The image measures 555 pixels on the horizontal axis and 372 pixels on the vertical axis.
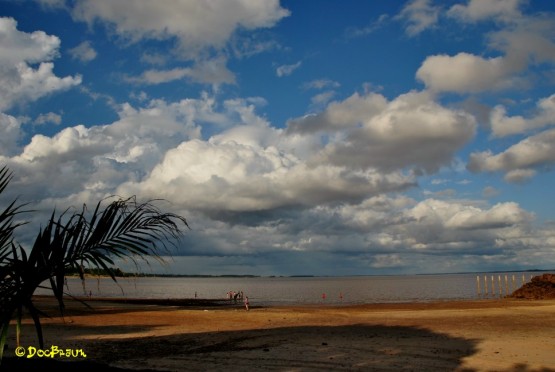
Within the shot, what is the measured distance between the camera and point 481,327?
882 inches

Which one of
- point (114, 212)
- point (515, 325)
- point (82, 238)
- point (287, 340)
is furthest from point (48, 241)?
point (515, 325)

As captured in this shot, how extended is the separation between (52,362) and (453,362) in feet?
33.4

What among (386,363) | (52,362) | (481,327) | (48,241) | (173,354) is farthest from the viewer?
(481,327)

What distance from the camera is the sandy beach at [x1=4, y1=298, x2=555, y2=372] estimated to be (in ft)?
44.1

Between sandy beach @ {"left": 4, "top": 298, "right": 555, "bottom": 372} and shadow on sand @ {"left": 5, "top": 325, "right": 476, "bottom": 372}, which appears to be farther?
sandy beach @ {"left": 4, "top": 298, "right": 555, "bottom": 372}

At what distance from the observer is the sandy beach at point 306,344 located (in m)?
13.5

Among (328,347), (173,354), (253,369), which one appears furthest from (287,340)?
(253,369)

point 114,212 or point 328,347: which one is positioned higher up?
point 114,212

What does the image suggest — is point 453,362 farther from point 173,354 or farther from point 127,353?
point 127,353

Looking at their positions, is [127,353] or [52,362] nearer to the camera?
[52,362]

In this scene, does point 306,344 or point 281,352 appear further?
point 306,344

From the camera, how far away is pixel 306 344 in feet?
57.3

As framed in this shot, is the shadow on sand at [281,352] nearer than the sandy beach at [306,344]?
Yes

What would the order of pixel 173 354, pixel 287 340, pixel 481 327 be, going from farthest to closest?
pixel 481 327 → pixel 287 340 → pixel 173 354
